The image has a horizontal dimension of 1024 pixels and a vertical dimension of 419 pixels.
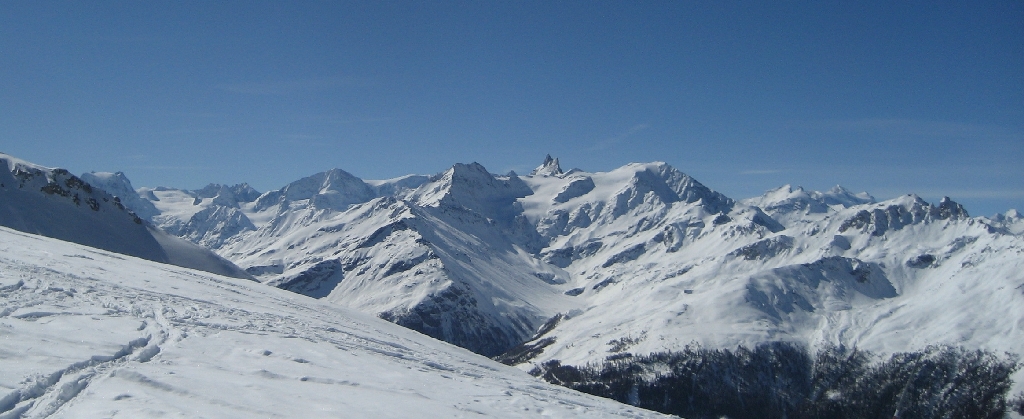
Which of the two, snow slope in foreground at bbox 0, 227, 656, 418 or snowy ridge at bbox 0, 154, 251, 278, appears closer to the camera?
snow slope in foreground at bbox 0, 227, 656, 418

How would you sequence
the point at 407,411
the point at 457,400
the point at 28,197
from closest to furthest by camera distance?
the point at 407,411 < the point at 457,400 < the point at 28,197

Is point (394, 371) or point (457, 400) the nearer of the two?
point (457, 400)

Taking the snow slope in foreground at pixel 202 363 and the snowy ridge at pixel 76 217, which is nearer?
the snow slope in foreground at pixel 202 363

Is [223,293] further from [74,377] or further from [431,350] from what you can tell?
[74,377]

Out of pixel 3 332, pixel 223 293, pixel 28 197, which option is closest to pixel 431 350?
pixel 223 293

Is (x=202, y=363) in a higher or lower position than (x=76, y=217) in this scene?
lower

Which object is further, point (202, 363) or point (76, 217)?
point (76, 217)

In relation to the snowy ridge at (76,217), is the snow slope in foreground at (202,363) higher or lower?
lower

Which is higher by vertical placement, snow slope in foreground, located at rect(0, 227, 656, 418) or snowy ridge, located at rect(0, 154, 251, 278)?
snowy ridge, located at rect(0, 154, 251, 278)
